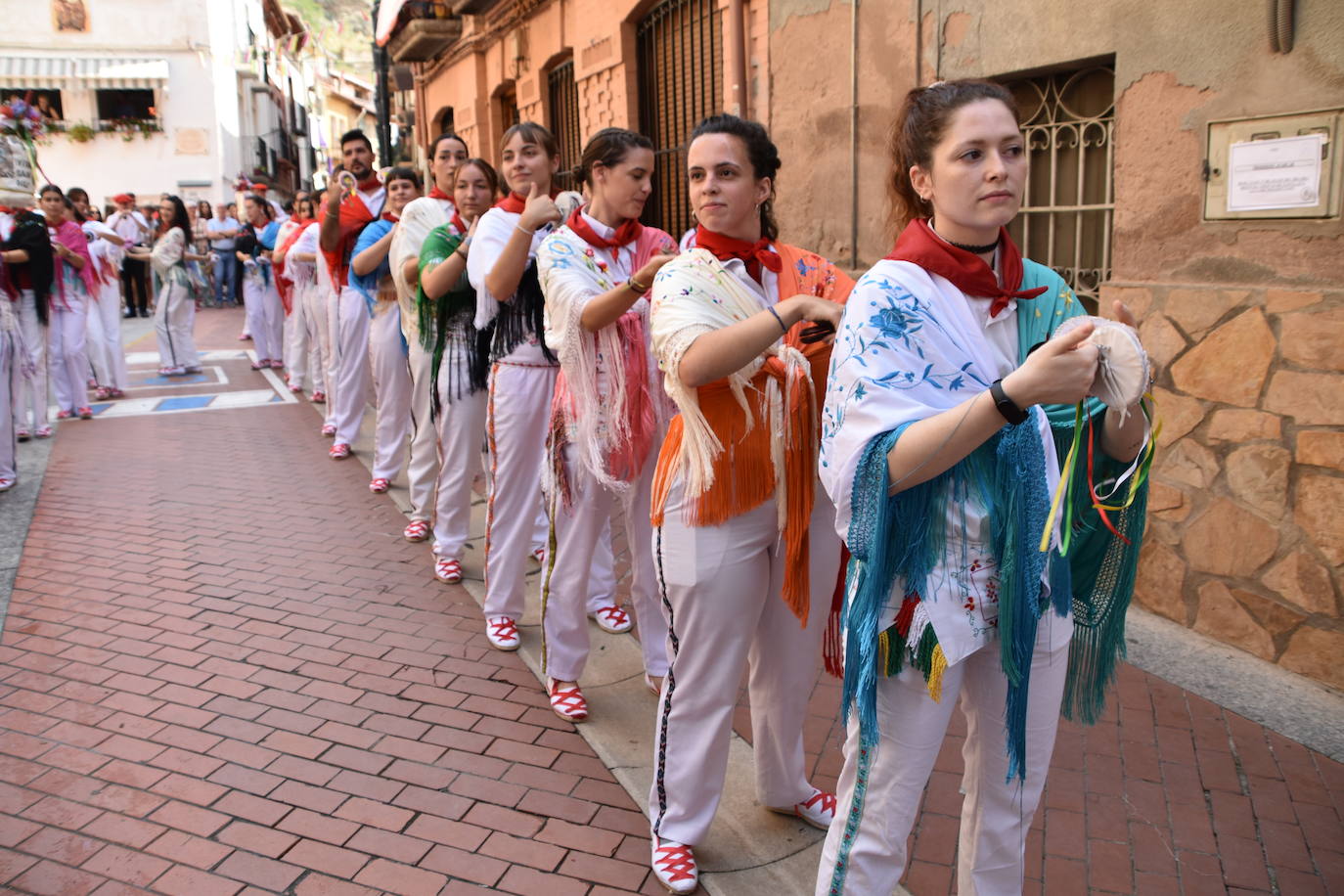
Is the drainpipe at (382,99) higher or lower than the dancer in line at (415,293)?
higher

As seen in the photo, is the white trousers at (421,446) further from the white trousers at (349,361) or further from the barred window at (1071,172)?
Answer: the barred window at (1071,172)

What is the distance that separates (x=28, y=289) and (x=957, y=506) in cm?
891

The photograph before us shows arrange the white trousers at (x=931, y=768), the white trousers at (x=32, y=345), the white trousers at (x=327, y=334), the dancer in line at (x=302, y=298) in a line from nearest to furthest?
the white trousers at (x=931, y=768)
the white trousers at (x=32, y=345)
the white trousers at (x=327, y=334)
the dancer in line at (x=302, y=298)

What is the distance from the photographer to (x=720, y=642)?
277 cm

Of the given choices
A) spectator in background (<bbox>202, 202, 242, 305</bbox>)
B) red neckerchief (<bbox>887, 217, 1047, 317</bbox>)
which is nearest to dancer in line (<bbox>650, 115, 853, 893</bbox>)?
red neckerchief (<bbox>887, 217, 1047, 317</bbox>)

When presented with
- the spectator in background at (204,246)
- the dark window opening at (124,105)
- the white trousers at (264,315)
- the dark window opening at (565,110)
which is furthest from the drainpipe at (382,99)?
the dark window opening at (565,110)

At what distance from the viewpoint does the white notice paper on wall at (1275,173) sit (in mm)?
3861

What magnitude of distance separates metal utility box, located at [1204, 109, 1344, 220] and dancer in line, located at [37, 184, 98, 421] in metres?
9.35

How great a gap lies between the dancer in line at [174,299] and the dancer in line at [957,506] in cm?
1245

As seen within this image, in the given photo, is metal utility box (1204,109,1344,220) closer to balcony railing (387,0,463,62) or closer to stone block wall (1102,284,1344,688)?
stone block wall (1102,284,1344,688)

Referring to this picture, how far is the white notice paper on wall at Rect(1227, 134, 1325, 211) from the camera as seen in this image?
3.86 metres

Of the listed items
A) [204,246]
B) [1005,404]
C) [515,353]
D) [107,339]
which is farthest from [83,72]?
[1005,404]

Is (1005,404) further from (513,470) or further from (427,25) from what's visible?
(427,25)

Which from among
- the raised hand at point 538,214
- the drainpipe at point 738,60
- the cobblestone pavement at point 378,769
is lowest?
the cobblestone pavement at point 378,769
